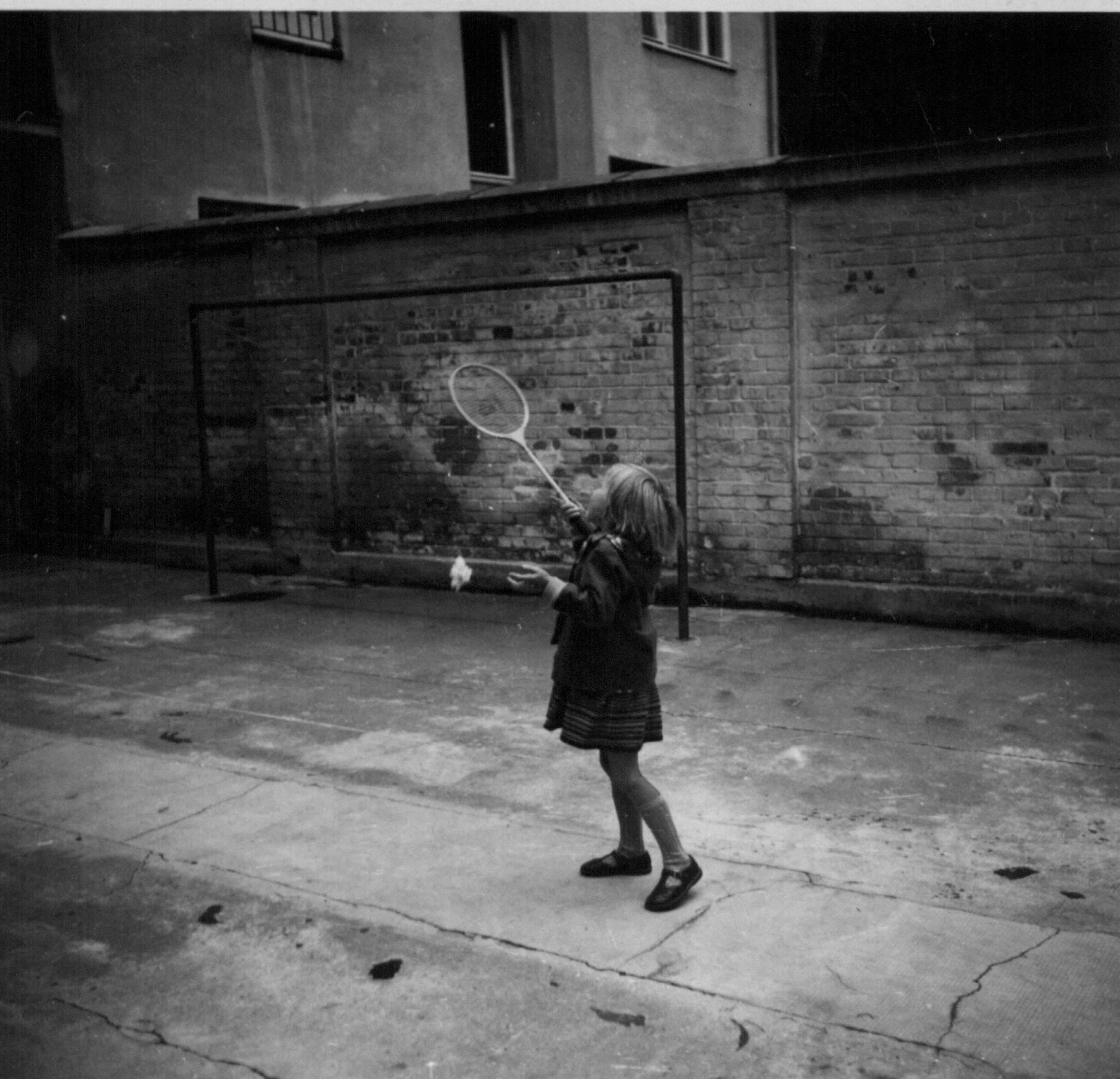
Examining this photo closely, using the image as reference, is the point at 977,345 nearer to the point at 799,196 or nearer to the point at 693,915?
the point at 799,196

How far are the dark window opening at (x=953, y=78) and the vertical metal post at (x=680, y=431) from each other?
4.92ft

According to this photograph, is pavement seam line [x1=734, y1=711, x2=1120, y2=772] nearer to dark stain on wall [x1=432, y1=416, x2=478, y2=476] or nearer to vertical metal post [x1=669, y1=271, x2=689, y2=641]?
vertical metal post [x1=669, y1=271, x2=689, y2=641]

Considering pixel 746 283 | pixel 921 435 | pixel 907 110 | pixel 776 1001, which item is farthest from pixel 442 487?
pixel 776 1001

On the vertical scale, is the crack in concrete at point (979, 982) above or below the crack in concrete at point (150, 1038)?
above

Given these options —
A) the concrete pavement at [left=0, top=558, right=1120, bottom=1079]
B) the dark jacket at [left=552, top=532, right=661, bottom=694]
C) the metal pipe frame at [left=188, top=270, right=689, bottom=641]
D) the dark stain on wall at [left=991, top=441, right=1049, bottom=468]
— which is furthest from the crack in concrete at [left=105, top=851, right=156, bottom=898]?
the dark stain on wall at [left=991, top=441, right=1049, bottom=468]

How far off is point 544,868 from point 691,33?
47.7 feet

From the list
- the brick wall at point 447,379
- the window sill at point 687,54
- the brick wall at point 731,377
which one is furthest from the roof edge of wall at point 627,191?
the window sill at point 687,54

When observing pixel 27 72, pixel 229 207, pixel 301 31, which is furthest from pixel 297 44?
pixel 27 72

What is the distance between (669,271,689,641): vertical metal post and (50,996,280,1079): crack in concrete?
452 cm

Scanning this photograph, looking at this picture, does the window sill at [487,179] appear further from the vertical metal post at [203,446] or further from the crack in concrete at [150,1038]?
the crack in concrete at [150,1038]

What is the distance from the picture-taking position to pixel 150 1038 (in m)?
3.38

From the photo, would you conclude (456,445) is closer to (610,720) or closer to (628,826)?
(628,826)

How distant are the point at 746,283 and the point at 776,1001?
5658 mm

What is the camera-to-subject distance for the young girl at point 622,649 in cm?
397
